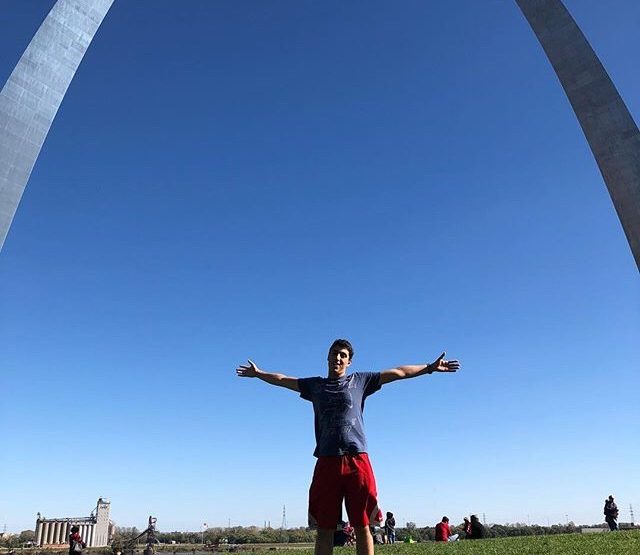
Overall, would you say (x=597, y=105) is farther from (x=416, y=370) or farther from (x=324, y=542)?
(x=324, y=542)

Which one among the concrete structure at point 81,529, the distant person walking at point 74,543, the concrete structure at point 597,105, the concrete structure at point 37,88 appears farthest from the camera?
the concrete structure at point 81,529

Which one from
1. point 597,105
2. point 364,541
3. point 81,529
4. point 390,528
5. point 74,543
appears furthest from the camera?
point 81,529

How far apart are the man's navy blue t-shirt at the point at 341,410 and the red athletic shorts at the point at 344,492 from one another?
0.21 ft

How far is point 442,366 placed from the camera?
3.88 meters

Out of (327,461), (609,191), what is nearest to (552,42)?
(609,191)

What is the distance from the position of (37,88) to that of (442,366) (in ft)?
53.5

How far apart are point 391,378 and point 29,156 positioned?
1490 cm

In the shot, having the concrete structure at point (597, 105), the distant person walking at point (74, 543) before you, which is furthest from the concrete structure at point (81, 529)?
the concrete structure at point (597, 105)

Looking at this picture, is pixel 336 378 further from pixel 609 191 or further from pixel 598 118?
pixel 598 118

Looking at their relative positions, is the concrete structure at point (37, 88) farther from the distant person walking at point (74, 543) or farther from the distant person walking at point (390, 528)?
the distant person walking at point (390, 528)

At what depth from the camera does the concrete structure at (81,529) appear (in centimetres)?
3469

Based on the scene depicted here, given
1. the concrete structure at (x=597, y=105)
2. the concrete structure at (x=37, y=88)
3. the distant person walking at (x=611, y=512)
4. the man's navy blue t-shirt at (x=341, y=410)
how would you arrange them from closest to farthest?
1. the man's navy blue t-shirt at (x=341, y=410)
2. the concrete structure at (x=597, y=105)
3. the concrete structure at (x=37, y=88)
4. the distant person walking at (x=611, y=512)

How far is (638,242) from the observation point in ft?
41.4

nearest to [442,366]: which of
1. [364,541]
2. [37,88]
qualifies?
[364,541]
